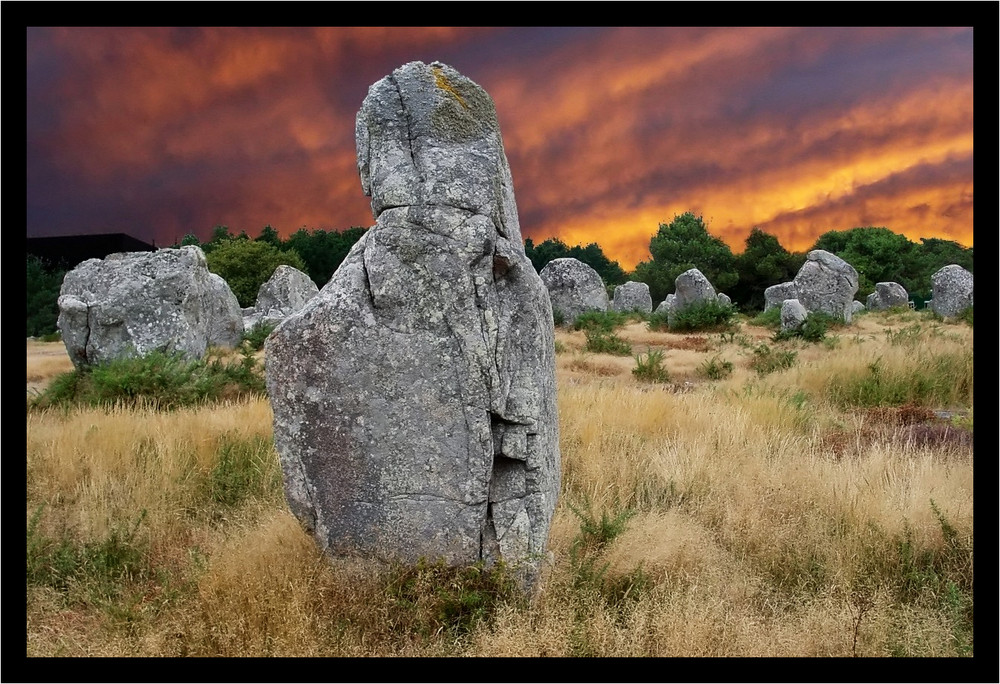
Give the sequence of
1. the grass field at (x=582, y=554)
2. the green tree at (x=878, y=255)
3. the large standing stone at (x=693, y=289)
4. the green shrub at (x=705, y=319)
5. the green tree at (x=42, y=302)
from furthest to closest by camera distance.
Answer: the green tree at (x=878, y=255), the green tree at (x=42, y=302), the large standing stone at (x=693, y=289), the green shrub at (x=705, y=319), the grass field at (x=582, y=554)

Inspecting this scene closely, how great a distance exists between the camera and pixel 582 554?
12.4 ft

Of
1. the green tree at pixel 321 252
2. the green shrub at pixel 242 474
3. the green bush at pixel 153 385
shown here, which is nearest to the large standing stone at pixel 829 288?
the green bush at pixel 153 385

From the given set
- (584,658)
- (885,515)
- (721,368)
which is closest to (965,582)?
(885,515)

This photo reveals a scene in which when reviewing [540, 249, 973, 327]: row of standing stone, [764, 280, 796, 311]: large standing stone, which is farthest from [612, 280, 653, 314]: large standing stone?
[540, 249, 973, 327]: row of standing stone

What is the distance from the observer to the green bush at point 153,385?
26.5ft

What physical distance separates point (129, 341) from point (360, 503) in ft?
28.3

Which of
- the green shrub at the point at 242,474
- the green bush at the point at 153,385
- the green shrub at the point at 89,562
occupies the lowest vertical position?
the green shrub at the point at 89,562

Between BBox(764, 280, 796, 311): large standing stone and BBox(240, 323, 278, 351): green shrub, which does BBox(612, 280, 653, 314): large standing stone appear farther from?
BBox(240, 323, 278, 351): green shrub

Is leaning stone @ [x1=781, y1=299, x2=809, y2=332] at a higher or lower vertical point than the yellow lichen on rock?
lower

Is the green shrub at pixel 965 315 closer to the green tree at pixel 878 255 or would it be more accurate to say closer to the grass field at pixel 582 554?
the grass field at pixel 582 554

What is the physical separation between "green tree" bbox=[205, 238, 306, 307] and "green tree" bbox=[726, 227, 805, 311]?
85.6 ft

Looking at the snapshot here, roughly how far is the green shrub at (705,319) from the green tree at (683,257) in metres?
20.5

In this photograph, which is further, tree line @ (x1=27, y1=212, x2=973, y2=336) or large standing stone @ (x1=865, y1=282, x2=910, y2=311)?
tree line @ (x1=27, y1=212, x2=973, y2=336)

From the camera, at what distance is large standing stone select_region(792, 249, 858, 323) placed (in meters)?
22.7
